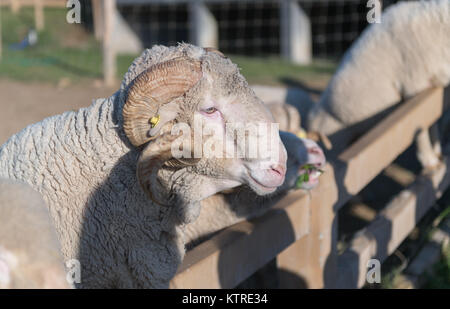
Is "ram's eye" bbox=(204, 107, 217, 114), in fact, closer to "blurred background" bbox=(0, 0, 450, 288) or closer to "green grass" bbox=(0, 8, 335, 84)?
"blurred background" bbox=(0, 0, 450, 288)

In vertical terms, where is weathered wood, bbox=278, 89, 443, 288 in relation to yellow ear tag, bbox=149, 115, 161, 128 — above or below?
below

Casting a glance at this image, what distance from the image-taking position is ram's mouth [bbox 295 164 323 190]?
2.54 metres

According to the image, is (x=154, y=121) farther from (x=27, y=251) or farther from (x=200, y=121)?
(x=27, y=251)

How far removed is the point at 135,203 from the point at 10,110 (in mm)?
4782

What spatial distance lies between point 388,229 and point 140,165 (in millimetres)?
1995

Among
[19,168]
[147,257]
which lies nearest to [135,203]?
[147,257]

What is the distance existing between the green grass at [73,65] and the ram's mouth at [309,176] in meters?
5.71

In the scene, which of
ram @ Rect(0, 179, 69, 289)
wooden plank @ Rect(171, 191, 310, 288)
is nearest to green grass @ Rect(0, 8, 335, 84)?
wooden plank @ Rect(171, 191, 310, 288)

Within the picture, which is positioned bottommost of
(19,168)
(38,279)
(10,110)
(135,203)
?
(10,110)

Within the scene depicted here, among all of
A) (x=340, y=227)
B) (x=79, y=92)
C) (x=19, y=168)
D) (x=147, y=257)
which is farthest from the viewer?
(x=79, y=92)

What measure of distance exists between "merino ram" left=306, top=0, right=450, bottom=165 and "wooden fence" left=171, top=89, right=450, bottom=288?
70 cm

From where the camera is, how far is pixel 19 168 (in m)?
1.91

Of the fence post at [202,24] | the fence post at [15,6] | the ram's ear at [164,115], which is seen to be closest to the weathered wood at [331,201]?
the ram's ear at [164,115]
